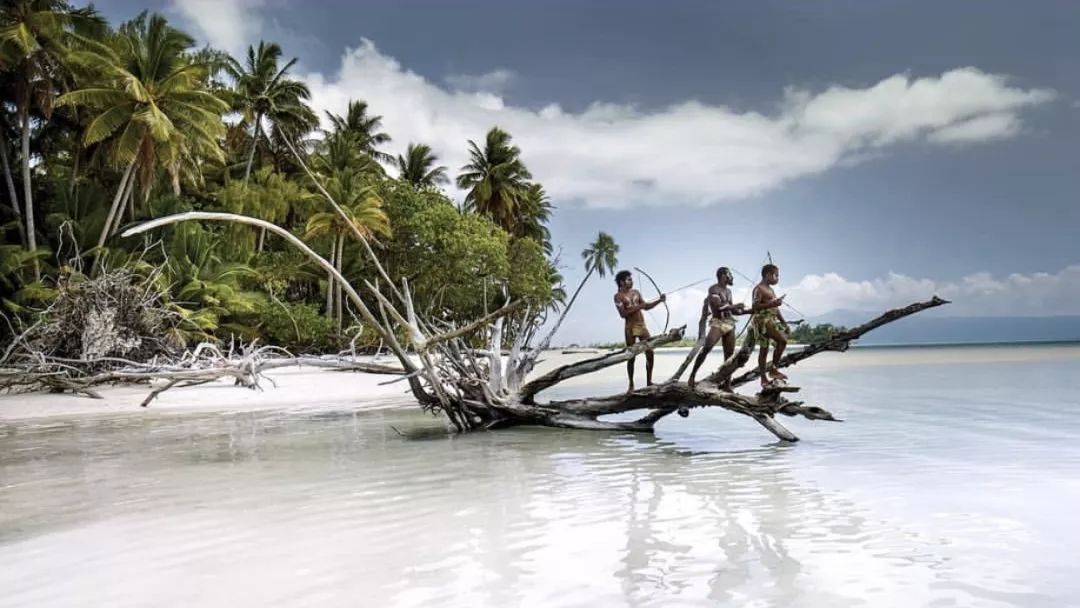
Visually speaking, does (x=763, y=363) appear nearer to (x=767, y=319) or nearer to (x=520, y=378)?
(x=767, y=319)

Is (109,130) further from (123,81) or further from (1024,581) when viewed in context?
(1024,581)

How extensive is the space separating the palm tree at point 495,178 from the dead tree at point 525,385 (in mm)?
35167

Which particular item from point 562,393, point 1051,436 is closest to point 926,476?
point 1051,436

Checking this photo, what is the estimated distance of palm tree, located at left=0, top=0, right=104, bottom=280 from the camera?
20.5m

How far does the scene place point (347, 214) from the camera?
1109 inches

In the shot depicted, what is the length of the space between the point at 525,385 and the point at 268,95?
27047mm

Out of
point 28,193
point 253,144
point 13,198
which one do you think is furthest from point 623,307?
point 253,144

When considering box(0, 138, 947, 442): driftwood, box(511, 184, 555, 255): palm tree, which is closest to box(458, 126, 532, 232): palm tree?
box(511, 184, 555, 255): palm tree

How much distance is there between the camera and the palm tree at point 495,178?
45.2m

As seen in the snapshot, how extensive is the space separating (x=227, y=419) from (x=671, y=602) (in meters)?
10.7

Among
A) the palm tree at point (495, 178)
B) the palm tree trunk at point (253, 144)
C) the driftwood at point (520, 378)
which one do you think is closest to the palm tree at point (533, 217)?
the palm tree at point (495, 178)

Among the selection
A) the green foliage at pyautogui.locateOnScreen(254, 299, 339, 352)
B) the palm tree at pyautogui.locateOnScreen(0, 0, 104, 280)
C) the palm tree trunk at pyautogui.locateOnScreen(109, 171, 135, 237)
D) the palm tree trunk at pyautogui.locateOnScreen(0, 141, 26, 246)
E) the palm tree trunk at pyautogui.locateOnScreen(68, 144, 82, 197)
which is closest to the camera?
the palm tree at pyautogui.locateOnScreen(0, 0, 104, 280)

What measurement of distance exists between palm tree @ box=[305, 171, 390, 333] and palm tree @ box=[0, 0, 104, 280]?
8.86 meters

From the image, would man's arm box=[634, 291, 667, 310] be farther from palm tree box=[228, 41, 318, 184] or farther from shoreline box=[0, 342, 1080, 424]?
palm tree box=[228, 41, 318, 184]
